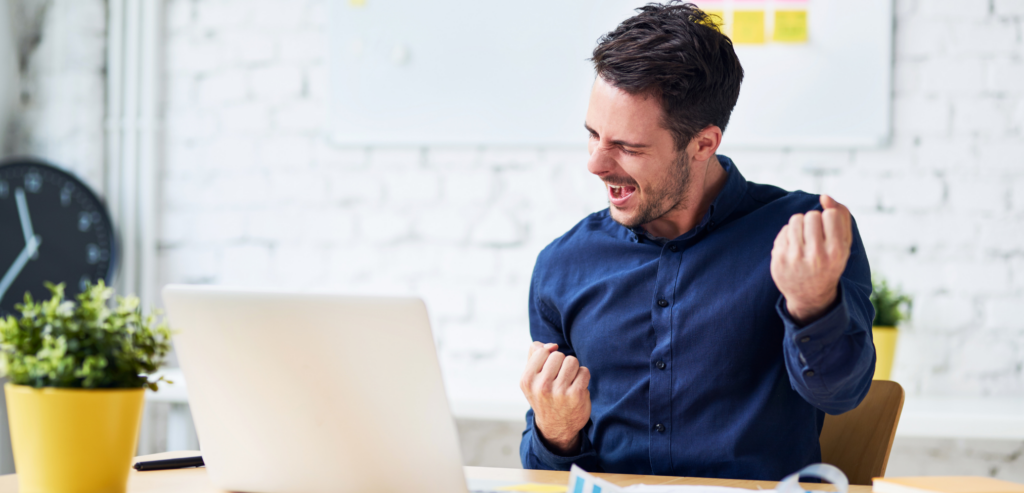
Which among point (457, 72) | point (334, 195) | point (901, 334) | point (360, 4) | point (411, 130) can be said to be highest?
point (360, 4)

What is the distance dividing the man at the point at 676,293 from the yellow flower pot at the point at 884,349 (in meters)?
0.80

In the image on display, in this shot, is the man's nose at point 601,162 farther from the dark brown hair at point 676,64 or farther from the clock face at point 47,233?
the clock face at point 47,233

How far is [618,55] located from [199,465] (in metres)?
0.85

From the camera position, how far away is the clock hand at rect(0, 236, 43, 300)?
2.28 metres

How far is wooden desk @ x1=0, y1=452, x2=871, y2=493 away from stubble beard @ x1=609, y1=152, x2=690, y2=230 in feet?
1.48

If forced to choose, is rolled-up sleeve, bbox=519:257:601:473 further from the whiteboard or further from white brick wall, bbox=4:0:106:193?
white brick wall, bbox=4:0:106:193

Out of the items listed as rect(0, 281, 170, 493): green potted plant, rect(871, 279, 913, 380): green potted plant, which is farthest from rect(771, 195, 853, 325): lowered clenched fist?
rect(871, 279, 913, 380): green potted plant

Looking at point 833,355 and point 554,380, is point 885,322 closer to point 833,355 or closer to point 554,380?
point 833,355

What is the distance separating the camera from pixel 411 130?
2.37 m

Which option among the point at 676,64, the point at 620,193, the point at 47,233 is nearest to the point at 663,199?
the point at 620,193

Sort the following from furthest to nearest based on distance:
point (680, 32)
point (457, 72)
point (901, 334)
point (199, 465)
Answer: point (457, 72) → point (901, 334) → point (680, 32) → point (199, 465)

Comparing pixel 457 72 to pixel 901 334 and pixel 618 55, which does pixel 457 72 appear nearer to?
pixel 618 55

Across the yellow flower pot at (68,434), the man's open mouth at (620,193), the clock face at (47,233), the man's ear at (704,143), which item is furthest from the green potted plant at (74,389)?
the clock face at (47,233)

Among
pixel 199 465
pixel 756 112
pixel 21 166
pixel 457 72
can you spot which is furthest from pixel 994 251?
pixel 21 166
